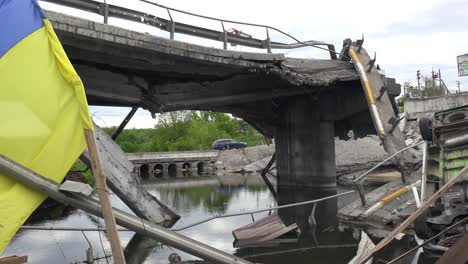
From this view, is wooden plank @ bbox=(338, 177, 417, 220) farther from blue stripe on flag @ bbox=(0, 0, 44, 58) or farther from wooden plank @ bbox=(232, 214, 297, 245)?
blue stripe on flag @ bbox=(0, 0, 44, 58)

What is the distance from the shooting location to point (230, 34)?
1659 cm

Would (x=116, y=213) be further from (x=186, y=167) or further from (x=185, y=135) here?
(x=185, y=135)

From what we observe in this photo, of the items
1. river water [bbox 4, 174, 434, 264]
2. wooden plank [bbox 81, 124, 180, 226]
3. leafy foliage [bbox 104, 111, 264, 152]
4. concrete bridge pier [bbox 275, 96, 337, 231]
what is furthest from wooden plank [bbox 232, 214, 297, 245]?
leafy foliage [bbox 104, 111, 264, 152]

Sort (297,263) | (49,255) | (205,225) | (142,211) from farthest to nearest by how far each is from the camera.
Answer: (205,225)
(142,211)
(49,255)
(297,263)

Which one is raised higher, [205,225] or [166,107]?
[166,107]

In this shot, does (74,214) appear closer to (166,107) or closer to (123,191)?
(166,107)

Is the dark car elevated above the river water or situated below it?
above

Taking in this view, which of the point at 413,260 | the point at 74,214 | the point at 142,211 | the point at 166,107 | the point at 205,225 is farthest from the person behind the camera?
the point at 74,214

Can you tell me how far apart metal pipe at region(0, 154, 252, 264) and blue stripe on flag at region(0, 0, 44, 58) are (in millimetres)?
1238

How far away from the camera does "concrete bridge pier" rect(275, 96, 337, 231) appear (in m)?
24.6

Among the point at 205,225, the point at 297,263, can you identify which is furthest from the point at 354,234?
the point at 205,225

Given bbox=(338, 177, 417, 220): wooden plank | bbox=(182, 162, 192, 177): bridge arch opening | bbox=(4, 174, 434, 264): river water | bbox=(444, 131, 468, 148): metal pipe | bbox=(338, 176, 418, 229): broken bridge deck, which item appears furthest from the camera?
bbox=(182, 162, 192, 177): bridge arch opening

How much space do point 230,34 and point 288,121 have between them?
1096 centimetres

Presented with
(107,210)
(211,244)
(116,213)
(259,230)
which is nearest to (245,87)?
(259,230)
